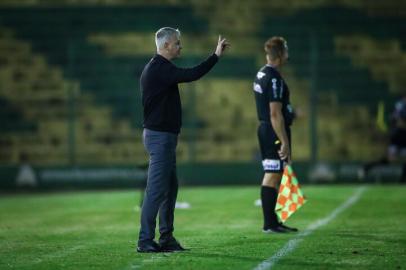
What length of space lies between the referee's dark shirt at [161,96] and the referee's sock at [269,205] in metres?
2.38

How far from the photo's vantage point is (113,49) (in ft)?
83.8

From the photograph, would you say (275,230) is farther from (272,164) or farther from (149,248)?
(149,248)

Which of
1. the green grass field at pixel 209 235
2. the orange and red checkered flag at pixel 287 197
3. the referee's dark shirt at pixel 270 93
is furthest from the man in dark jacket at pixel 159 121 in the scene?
the orange and red checkered flag at pixel 287 197

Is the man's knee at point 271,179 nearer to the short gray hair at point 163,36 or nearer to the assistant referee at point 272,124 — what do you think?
the assistant referee at point 272,124

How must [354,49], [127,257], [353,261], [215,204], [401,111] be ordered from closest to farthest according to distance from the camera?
[353,261] < [127,257] < [215,204] < [401,111] < [354,49]

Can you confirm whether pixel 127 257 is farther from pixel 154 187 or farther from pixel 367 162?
pixel 367 162

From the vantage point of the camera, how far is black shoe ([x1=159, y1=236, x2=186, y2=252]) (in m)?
9.45

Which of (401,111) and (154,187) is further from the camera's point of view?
(401,111)

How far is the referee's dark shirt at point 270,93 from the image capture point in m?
11.4

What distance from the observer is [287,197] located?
11.6 meters

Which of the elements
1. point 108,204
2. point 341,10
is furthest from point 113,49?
point 108,204

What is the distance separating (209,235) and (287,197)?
1071 mm

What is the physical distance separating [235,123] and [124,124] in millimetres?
2721

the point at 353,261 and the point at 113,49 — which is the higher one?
the point at 113,49
